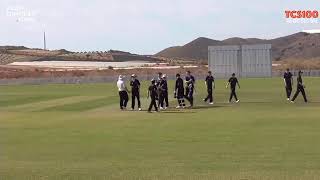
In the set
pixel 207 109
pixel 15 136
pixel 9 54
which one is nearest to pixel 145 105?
pixel 207 109

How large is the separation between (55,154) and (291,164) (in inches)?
209

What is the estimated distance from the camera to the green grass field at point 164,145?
450 inches

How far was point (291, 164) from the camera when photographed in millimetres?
11844

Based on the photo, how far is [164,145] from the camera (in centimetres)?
1523

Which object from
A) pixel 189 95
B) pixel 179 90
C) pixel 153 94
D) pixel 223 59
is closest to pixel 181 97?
pixel 179 90

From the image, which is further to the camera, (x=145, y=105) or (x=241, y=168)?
(x=145, y=105)

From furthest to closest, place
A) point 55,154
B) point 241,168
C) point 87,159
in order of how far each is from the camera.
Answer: point 55,154, point 87,159, point 241,168

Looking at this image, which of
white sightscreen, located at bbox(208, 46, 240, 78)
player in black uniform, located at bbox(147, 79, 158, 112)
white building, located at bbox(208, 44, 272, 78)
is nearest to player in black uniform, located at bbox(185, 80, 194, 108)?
player in black uniform, located at bbox(147, 79, 158, 112)

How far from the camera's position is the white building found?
78750 millimetres

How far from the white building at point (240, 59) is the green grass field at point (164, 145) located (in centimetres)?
5276

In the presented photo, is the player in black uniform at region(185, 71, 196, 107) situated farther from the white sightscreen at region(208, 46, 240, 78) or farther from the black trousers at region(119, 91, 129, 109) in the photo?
the white sightscreen at region(208, 46, 240, 78)

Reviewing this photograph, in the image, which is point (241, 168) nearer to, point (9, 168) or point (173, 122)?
point (9, 168)

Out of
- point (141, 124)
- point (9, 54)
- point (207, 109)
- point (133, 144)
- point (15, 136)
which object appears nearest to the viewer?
point (133, 144)

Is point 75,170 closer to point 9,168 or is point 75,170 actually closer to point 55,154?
point 9,168
